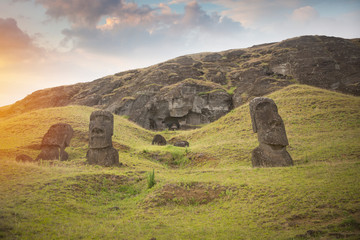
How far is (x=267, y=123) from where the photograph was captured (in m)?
12.5

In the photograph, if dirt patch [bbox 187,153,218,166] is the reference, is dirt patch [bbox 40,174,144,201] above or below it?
above

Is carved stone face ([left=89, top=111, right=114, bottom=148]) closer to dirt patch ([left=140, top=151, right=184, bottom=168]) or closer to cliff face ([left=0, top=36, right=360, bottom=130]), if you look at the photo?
dirt patch ([left=140, top=151, right=184, bottom=168])

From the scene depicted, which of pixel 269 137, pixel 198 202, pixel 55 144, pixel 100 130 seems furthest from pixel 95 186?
pixel 269 137

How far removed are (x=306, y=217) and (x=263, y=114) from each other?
7.70 metres

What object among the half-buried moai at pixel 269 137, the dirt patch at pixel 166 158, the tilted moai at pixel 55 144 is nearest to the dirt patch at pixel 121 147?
the dirt patch at pixel 166 158

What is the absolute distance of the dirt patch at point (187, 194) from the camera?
8.02 metres

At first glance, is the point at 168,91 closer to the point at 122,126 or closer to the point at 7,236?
the point at 122,126

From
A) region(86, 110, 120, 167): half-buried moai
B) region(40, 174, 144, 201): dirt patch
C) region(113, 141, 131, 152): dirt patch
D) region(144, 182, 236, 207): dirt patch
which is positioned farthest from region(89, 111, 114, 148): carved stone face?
region(144, 182, 236, 207): dirt patch

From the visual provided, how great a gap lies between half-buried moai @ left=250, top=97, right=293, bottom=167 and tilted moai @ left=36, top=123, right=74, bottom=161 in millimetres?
12360

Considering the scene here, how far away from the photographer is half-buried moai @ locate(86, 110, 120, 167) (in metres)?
14.1

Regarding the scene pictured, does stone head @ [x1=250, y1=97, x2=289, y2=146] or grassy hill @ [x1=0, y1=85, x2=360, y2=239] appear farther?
stone head @ [x1=250, y1=97, x2=289, y2=146]

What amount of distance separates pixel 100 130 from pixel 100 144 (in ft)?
2.76

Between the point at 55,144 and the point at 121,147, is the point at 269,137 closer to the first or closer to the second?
the point at 121,147

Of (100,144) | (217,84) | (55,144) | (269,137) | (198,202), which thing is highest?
(217,84)
